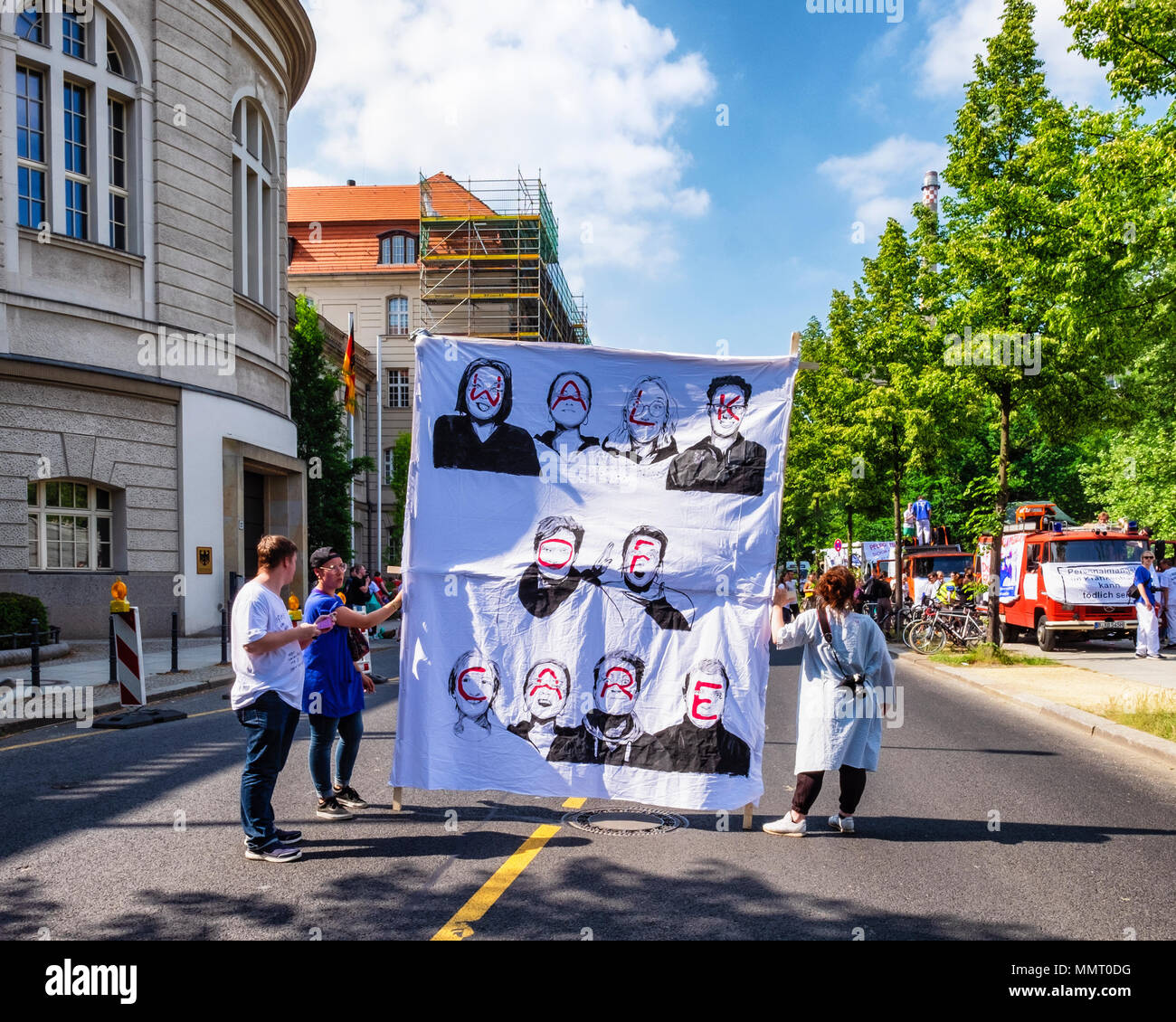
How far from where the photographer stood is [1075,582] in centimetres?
2003

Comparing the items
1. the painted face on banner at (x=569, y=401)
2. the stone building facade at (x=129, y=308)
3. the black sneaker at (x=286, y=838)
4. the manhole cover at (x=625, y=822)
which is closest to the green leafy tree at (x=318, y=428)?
the stone building facade at (x=129, y=308)

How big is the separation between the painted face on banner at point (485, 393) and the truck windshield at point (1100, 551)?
690 inches

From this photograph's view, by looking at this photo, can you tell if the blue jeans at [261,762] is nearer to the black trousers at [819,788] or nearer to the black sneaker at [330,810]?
the black sneaker at [330,810]

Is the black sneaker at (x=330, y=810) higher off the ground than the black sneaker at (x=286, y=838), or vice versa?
the black sneaker at (x=286, y=838)

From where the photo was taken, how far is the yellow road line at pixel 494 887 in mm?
4535

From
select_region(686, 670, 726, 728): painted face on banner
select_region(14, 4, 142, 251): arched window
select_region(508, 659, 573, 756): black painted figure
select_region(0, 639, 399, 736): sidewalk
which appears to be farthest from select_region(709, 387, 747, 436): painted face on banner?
select_region(14, 4, 142, 251): arched window

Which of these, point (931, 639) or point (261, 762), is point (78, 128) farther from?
point (931, 639)

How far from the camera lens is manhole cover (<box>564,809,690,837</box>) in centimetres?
647

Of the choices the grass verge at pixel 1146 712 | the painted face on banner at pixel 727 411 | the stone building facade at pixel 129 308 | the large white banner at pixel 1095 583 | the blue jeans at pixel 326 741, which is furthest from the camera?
the stone building facade at pixel 129 308

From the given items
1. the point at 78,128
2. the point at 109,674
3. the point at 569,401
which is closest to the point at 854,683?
the point at 569,401

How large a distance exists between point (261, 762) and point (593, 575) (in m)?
2.21

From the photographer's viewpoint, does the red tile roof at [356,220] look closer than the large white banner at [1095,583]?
No

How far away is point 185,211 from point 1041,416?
1935 cm
